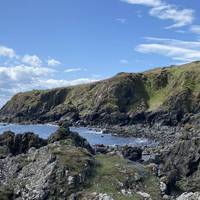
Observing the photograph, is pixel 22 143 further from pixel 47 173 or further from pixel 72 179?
pixel 72 179

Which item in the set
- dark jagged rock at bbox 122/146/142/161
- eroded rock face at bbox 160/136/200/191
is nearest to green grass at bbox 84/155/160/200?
eroded rock face at bbox 160/136/200/191

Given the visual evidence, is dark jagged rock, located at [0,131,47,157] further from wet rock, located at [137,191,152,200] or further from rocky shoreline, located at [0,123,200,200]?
wet rock, located at [137,191,152,200]

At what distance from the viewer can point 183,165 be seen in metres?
58.6

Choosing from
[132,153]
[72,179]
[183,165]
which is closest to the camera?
[72,179]

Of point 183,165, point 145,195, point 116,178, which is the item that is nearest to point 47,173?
point 116,178

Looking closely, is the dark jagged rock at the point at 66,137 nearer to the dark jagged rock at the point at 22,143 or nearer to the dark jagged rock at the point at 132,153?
the dark jagged rock at the point at 22,143

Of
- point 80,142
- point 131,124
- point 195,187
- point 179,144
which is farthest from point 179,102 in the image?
point 195,187

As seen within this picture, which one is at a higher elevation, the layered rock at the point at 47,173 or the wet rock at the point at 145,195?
the layered rock at the point at 47,173

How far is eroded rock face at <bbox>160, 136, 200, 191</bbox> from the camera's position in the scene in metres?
45.3

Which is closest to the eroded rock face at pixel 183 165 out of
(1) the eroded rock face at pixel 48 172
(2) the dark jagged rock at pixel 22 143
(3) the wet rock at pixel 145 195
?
(3) the wet rock at pixel 145 195

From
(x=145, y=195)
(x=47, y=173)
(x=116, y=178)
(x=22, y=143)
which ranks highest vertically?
(x=22, y=143)

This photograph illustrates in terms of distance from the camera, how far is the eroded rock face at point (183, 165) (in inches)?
1783

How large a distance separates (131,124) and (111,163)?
130147 mm

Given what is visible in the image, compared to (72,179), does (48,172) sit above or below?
above
